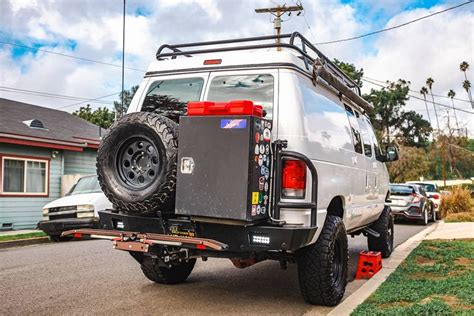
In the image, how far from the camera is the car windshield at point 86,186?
1294cm

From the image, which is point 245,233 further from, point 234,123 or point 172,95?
point 172,95

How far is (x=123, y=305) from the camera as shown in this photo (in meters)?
5.30

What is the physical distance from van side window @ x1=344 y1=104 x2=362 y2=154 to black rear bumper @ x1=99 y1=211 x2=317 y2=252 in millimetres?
2452

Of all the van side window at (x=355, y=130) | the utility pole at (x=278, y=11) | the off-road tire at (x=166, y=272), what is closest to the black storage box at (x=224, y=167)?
the off-road tire at (x=166, y=272)

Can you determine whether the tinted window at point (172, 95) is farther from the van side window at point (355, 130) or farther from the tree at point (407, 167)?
the tree at point (407, 167)

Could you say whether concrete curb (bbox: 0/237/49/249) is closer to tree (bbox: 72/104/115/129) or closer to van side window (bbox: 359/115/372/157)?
van side window (bbox: 359/115/372/157)

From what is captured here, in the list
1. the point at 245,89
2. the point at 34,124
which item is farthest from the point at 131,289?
the point at 34,124

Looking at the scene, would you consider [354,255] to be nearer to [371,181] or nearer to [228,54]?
[371,181]

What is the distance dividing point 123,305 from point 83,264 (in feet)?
9.75

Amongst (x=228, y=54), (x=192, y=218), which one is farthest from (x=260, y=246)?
(x=228, y=54)

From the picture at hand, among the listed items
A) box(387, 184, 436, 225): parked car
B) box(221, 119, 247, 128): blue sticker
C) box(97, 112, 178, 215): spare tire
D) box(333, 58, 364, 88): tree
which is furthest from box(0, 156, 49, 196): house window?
box(333, 58, 364, 88): tree

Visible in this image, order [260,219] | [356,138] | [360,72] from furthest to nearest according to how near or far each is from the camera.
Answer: [360,72]
[356,138]
[260,219]

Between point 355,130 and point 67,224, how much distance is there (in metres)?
7.53

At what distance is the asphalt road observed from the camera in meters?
5.21
